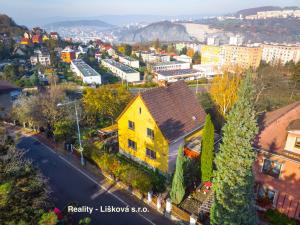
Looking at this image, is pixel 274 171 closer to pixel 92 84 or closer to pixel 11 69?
pixel 92 84

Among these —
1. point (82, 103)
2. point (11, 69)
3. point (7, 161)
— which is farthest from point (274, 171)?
point (11, 69)

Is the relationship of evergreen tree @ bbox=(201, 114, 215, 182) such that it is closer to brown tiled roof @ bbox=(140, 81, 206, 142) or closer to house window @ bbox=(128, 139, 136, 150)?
brown tiled roof @ bbox=(140, 81, 206, 142)

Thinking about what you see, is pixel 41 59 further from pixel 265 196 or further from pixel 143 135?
pixel 265 196

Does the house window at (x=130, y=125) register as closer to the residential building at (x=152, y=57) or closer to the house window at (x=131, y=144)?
the house window at (x=131, y=144)

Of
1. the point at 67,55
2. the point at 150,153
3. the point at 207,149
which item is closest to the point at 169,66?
the point at 67,55

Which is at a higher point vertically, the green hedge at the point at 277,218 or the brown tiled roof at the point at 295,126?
the brown tiled roof at the point at 295,126

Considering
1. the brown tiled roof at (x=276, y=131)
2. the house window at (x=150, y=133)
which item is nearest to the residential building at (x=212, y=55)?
the house window at (x=150, y=133)
